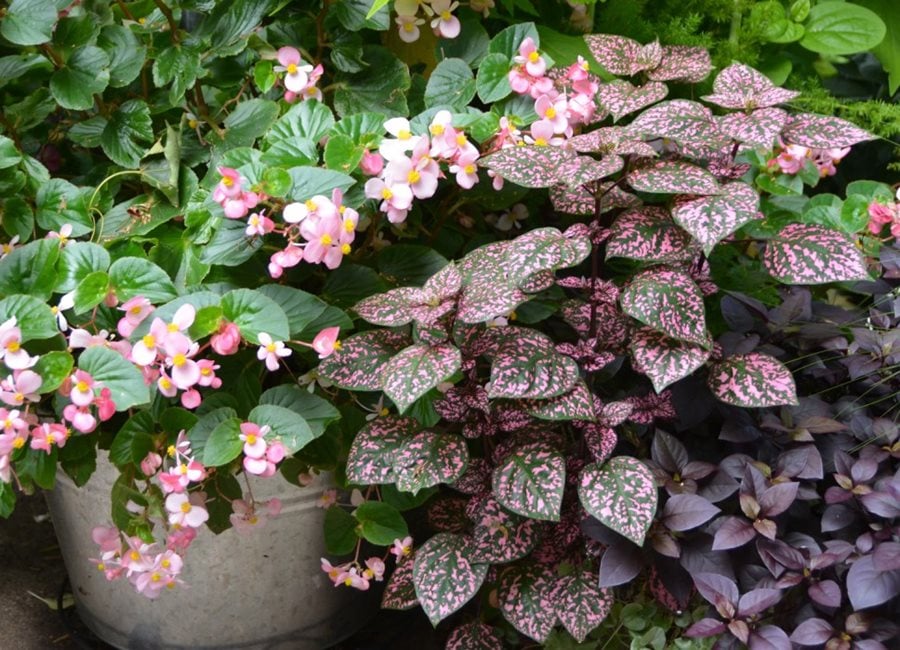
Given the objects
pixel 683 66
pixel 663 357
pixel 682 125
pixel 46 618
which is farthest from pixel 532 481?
pixel 46 618

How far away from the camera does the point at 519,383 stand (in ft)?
3.30

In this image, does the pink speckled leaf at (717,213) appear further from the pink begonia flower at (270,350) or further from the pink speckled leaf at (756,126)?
the pink begonia flower at (270,350)

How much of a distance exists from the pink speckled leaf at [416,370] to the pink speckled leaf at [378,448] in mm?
118

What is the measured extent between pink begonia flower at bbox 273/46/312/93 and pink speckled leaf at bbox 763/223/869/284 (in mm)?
609

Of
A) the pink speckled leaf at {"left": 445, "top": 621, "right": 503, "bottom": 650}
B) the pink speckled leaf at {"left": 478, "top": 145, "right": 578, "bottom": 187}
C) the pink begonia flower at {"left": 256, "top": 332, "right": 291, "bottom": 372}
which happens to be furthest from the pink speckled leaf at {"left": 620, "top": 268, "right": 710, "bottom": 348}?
the pink speckled leaf at {"left": 445, "top": 621, "right": 503, "bottom": 650}

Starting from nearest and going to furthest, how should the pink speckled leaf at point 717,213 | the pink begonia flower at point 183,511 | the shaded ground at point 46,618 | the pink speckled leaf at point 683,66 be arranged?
the pink speckled leaf at point 717,213
the pink begonia flower at point 183,511
the pink speckled leaf at point 683,66
the shaded ground at point 46,618

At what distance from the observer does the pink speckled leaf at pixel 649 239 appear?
3.38 ft

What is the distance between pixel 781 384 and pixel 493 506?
35cm

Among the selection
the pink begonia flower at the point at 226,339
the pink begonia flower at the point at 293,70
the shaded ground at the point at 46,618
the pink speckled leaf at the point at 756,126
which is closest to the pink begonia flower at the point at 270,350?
the pink begonia flower at the point at 226,339

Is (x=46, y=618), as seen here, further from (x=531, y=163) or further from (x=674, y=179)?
(x=674, y=179)

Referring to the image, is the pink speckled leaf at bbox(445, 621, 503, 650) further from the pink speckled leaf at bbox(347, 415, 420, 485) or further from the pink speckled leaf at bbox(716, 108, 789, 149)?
the pink speckled leaf at bbox(716, 108, 789, 149)

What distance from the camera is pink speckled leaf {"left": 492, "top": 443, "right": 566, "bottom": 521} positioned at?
3.32 feet

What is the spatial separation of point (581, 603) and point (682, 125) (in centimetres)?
54

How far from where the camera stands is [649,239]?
1.05 meters
